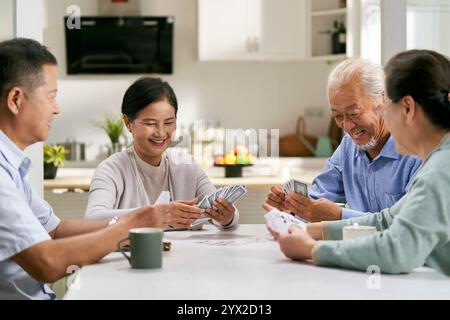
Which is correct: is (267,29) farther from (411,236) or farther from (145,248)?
(411,236)

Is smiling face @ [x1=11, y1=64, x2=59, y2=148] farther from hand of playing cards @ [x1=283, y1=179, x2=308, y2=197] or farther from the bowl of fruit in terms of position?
the bowl of fruit

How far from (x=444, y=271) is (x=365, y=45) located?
12.3 ft

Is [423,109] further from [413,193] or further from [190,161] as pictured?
[190,161]

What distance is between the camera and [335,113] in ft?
8.69

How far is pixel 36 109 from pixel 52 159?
3.21m

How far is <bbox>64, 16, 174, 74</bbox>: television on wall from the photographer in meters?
6.51

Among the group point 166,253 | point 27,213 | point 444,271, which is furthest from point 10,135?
point 444,271

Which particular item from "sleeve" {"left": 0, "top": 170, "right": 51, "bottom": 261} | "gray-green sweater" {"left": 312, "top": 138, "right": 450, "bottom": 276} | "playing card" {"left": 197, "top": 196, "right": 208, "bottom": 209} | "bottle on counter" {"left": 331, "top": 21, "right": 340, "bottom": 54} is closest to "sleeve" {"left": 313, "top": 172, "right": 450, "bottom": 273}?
"gray-green sweater" {"left": 312, "top": 138, "right": 450, "bottom": 276}

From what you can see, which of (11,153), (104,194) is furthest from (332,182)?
(11,153)

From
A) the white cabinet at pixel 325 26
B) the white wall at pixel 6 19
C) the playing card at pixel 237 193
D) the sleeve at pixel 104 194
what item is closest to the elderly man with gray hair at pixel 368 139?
the playing card at pixel 237 193

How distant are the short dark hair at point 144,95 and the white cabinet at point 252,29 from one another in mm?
3550

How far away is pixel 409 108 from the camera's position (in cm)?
178

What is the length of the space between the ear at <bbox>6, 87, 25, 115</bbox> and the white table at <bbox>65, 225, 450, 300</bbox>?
0.45 m

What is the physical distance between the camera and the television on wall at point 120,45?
651 centimetres
